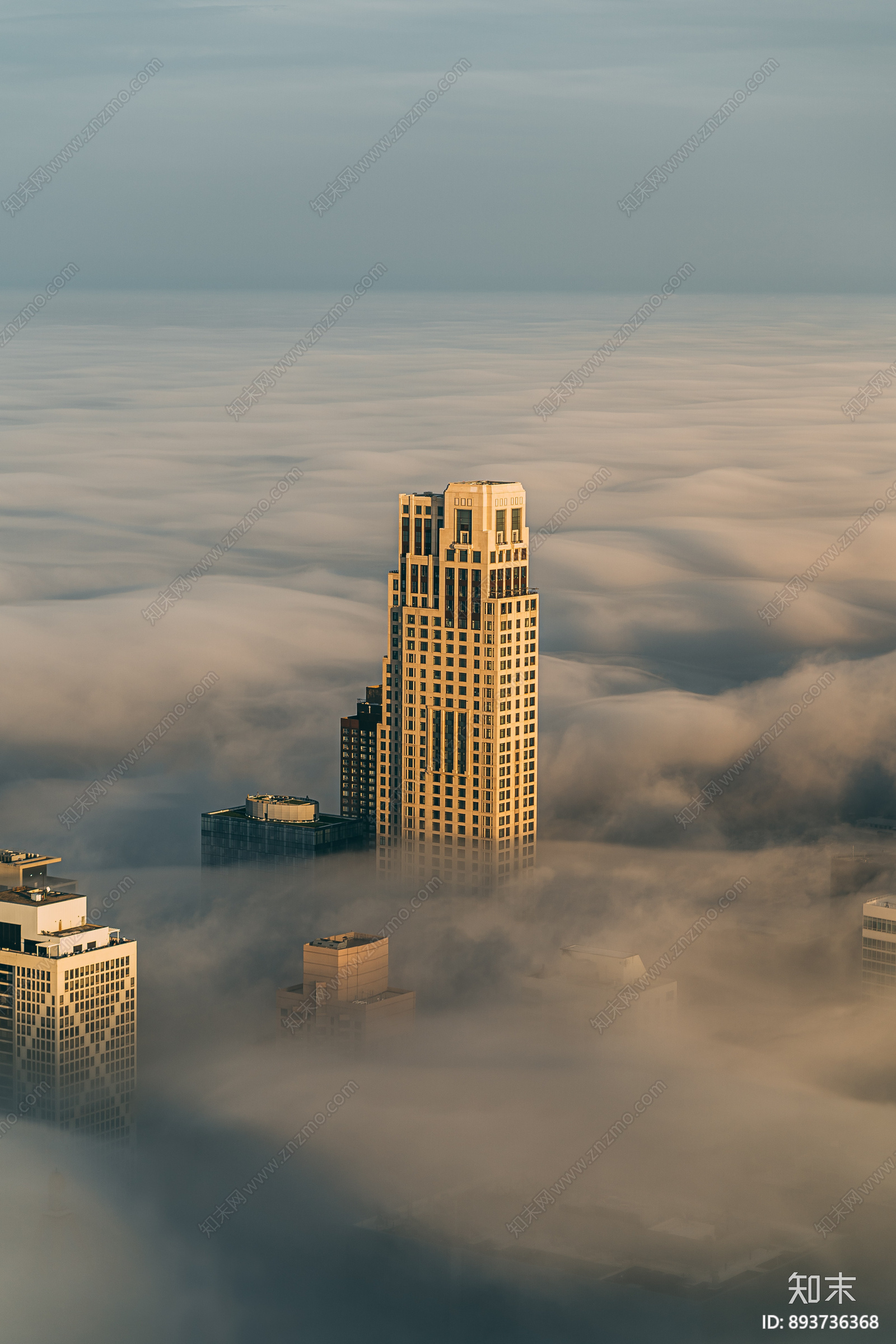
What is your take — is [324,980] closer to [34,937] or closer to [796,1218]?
[34,937]

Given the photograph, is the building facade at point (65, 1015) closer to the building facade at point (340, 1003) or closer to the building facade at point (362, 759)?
the building facade at point (340, 1003)

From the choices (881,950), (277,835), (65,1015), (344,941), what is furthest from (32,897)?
(881,950)

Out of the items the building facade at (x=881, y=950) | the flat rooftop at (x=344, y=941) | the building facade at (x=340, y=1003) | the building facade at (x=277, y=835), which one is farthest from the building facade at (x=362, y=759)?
the building facade at (x=881, y=950)

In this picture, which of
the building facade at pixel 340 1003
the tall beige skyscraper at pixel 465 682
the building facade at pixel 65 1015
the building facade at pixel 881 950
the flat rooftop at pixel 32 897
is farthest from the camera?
the tall beige skyscraper at pixel 465 682

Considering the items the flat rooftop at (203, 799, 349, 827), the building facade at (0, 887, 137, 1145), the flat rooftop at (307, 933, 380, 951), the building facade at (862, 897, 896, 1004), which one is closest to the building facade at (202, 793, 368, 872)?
the flat rooftop at (203, 799, 349, 827)

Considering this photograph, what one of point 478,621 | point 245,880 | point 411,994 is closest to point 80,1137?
point 411,994

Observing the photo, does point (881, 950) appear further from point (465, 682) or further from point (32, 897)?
point (32, 897)
